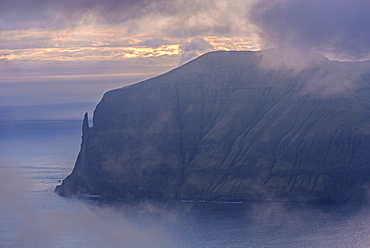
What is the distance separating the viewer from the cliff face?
570ft

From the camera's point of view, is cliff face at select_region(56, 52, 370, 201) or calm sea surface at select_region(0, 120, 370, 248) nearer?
calm sea surface at select_region(0, 120, 370, 248)

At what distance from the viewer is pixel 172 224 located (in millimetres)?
148125

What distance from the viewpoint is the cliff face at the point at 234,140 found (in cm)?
17375

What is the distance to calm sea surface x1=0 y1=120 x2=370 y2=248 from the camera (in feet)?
443

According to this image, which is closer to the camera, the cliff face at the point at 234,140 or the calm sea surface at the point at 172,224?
the calm sea surface at the point at 172,224

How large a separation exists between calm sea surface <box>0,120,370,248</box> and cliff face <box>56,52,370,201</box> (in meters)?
7.15

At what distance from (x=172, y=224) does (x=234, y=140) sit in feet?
135

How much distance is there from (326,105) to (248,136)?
15929mm

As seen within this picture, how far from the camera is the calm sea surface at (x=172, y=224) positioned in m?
135

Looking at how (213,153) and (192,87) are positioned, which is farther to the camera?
(192,87)

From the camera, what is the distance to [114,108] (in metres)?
194

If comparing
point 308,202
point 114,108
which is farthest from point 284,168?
point 114,108

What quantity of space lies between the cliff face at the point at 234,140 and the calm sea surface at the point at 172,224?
23.5 feet

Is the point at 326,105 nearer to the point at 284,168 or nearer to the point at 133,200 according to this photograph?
the point at 284,168
